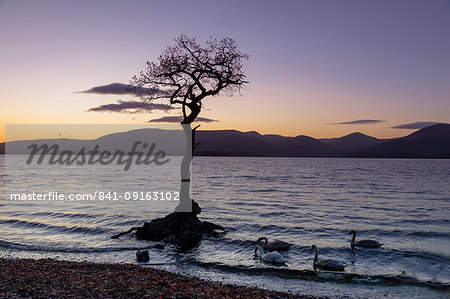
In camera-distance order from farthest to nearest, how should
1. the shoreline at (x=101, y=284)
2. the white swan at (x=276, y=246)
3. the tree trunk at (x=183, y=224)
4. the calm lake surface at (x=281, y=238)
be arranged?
the tree trunk at (x=183, y=224)
the white swan at (x=276, y=246)
the calm lake surface at (x=281, y=238)
the shoreline at (x=101, y=284)

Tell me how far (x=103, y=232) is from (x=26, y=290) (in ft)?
47.1

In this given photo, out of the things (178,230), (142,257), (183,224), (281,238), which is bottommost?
(281,238)

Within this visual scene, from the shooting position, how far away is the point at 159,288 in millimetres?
10477

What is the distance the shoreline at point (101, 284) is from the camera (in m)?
9.66

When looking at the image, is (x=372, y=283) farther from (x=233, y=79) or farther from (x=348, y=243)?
(x=233, y=79)

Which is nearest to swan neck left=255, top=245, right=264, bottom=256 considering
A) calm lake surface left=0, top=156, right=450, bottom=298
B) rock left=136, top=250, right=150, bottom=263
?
calm lake surface left=0, top=156, right=450, bottom=298

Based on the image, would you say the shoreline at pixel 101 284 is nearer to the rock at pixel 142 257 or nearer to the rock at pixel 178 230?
the rock at pixel 142 257

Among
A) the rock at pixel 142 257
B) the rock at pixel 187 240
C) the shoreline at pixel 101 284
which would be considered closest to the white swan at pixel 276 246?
the rock at pixel 187 240

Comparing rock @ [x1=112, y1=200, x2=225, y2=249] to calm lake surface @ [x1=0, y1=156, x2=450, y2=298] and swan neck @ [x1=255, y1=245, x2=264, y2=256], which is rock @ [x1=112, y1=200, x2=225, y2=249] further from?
swan neck @ [x1=255, y1=245, x2=264, y2=256]

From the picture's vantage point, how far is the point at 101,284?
35.3 ft

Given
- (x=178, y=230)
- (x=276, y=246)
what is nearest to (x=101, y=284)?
(x=178, y=230)

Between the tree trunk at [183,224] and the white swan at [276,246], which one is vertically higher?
the tree trunk at [183,224]

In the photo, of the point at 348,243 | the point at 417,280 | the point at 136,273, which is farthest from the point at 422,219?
the point at 136,273

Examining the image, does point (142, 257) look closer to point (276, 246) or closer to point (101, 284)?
point (101, 284)
